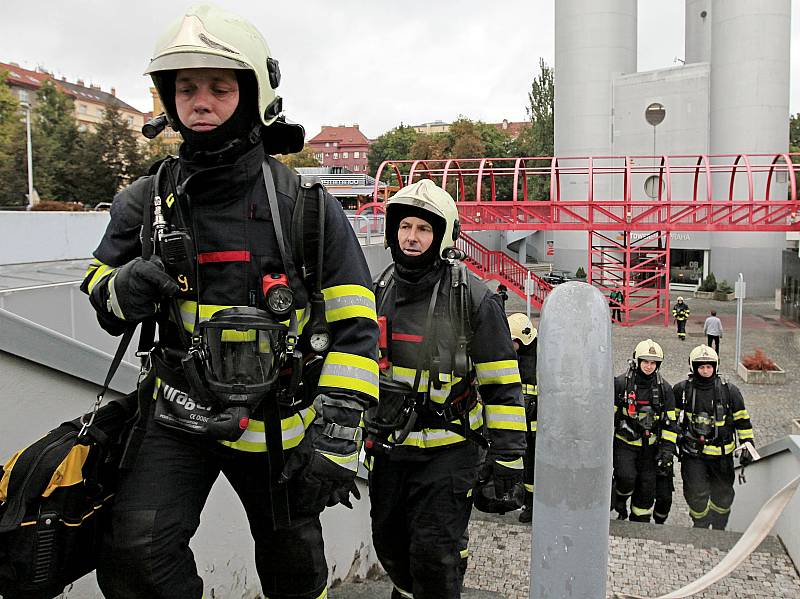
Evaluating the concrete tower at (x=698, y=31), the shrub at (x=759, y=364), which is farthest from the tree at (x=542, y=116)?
the shrub at (x=759, y=364)

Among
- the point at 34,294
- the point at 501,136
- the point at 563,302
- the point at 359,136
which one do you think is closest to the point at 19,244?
the point at 34,294

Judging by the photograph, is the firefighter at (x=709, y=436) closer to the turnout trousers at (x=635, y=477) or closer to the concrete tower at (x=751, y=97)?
the turnout trousers at (x=635, y=477)

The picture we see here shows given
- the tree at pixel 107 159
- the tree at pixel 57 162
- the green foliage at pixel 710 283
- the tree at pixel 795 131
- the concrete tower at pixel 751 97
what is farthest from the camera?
the tree at pixel 795 131

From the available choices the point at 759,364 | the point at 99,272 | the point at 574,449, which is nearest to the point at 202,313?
the point at 99,272

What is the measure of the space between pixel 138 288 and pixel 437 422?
175 centimetres

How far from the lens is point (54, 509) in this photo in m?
2.13

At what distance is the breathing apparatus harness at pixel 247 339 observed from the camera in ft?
7.29

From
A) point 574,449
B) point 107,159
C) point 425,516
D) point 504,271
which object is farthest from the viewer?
point 107,159

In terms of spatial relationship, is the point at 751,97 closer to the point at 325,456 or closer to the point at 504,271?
the point at 504,271

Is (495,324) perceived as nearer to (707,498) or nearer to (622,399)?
(622,399)

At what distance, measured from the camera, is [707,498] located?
7.03 metres

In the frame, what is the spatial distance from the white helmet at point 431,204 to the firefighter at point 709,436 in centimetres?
387

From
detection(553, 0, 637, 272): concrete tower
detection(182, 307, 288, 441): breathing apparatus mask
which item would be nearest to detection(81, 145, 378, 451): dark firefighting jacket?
detection(182, 307, 288, 441): breathing apparatus mask

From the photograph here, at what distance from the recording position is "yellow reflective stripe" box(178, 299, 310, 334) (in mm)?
2318
